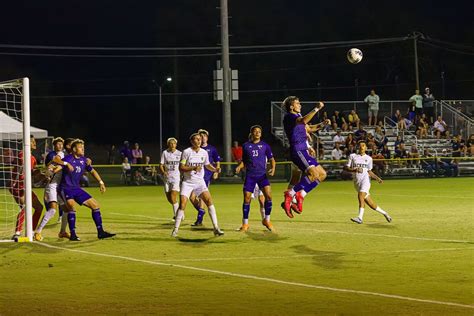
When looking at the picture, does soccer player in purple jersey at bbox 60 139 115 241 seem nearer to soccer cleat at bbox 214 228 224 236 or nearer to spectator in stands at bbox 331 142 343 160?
soccer cleat at bbox 214 228 224 236

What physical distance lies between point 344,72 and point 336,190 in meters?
63.9

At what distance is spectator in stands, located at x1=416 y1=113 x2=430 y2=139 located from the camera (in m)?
47.7

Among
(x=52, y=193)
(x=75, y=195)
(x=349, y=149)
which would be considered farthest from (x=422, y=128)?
(x=75, y=195)

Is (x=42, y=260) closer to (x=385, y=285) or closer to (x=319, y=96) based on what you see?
(x=385, y=285)

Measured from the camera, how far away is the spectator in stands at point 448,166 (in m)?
44.7

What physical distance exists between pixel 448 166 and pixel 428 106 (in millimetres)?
5938

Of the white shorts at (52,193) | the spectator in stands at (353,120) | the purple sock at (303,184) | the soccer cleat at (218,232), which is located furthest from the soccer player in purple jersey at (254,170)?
the spectator in stands at (353,120)

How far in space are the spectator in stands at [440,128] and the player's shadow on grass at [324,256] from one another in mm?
33200

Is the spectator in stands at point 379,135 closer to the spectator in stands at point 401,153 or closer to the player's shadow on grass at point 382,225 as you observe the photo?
the spectator in stands at point 401,153

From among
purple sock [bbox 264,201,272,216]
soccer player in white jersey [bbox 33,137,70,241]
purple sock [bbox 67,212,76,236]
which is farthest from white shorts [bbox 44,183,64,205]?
purple sock [bbox 264,201,272,216]

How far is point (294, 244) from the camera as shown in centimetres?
1645

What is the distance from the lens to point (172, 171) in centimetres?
2109

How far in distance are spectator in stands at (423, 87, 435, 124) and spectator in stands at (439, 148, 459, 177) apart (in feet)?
16.4

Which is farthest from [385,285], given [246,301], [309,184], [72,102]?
[72,102]
